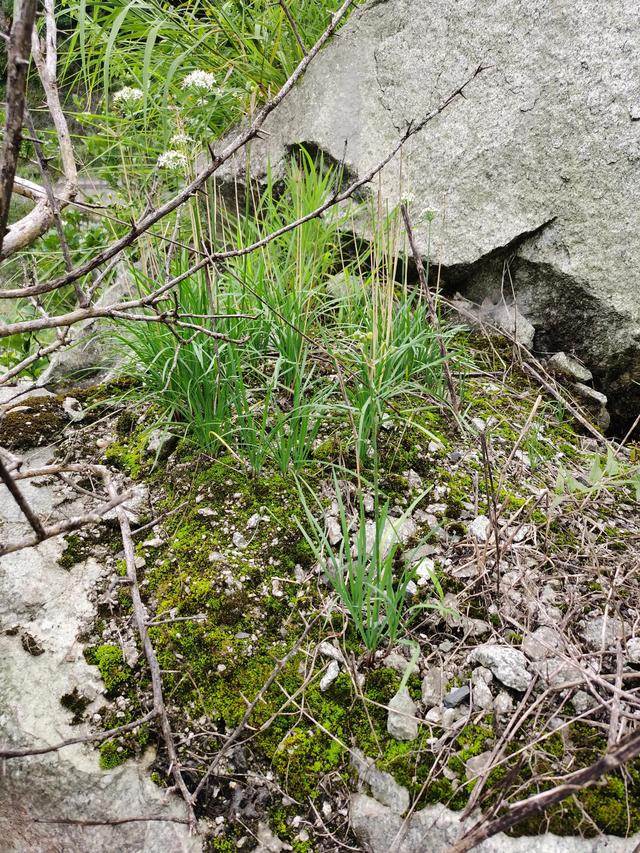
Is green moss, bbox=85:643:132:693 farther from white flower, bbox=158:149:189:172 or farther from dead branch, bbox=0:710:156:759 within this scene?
white flower, bbox=158:149:189:172

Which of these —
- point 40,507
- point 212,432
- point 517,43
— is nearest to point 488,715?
point 212,432

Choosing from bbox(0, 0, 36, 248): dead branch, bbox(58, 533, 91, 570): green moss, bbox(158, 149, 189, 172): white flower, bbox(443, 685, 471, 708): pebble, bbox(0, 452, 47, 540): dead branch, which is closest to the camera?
bbox(0, 0, 36, 248): dead branch

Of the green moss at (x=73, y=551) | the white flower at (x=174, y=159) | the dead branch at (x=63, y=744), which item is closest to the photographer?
the dead branch at (x=63, y=744)

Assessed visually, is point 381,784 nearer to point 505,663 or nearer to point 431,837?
point 431,837

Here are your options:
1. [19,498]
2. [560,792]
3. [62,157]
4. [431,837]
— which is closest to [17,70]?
[19,498]

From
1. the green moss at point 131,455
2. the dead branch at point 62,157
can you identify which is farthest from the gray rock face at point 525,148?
the green moss at point 131,455

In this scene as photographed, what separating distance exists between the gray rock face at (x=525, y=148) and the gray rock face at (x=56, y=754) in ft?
6.18

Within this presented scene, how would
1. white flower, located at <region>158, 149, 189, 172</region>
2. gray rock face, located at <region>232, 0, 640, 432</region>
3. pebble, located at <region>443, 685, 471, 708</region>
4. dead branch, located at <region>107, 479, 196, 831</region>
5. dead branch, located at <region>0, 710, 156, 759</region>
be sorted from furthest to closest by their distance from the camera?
gray rock face, located at <region>232, 0, 640, 432</region> < white flower, located at <region>158, 149, 189, 172</region> < pebble, located at <region>443, 685, 471, 708</region> < dead branch, located at <region>107, 479, 196, 831</region> < dead branch, located at <region>0, 710, 156, 759</region>

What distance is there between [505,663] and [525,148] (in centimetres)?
231

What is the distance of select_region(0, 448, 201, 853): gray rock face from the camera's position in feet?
4.05

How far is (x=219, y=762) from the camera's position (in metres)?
1.31

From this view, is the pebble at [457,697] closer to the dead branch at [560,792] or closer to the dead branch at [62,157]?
the dead branch at [560,792]

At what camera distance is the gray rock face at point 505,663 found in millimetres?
1363

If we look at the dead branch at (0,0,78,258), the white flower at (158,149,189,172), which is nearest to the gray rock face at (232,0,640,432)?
the white flower at (158,149,189,172)
